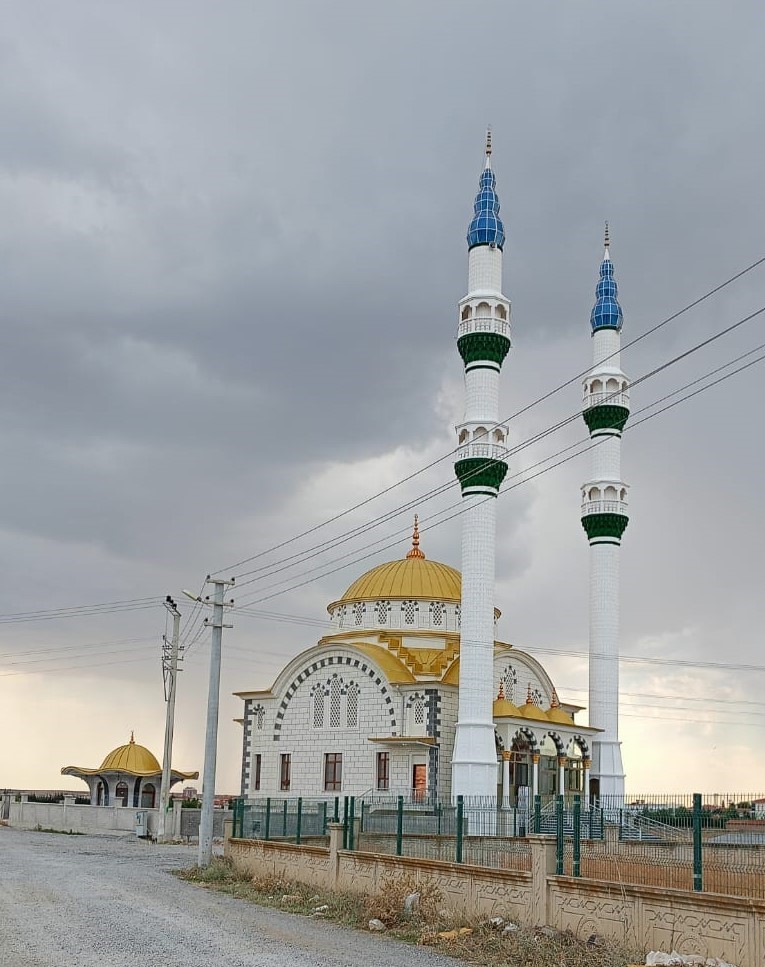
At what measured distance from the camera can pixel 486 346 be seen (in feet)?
131

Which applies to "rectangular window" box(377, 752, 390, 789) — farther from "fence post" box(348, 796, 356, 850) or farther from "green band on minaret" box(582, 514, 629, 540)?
"fence post" box(348, 796, 356, 850)

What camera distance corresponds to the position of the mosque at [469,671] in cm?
3825

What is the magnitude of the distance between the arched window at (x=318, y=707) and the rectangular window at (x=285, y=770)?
1.80m

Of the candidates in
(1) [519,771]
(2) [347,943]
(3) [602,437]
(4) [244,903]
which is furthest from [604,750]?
(2) [347,943]

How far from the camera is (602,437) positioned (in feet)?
149

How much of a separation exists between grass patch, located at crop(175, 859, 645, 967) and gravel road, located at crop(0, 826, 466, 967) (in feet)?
1.44

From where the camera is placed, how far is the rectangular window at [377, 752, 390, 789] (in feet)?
132

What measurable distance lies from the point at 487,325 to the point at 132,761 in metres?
28.5

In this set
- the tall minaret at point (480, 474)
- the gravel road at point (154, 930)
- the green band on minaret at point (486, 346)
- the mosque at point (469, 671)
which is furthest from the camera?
the green band on minaret at point (486, 346)

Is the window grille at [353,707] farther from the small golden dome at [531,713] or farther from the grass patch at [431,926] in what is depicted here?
the grass patch at [431,926]

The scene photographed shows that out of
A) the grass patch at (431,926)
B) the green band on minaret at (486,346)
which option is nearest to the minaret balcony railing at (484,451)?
the green band on minaret at (486,346)

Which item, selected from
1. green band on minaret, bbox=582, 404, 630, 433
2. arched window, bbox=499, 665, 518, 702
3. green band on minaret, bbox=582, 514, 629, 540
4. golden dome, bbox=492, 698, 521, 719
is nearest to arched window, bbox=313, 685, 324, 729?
golden dome, bbox=492, 698, 521, 719

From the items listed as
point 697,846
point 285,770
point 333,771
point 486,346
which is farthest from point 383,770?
point 697,846

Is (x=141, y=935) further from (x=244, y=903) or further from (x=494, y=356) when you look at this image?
(x=494, y=356)
